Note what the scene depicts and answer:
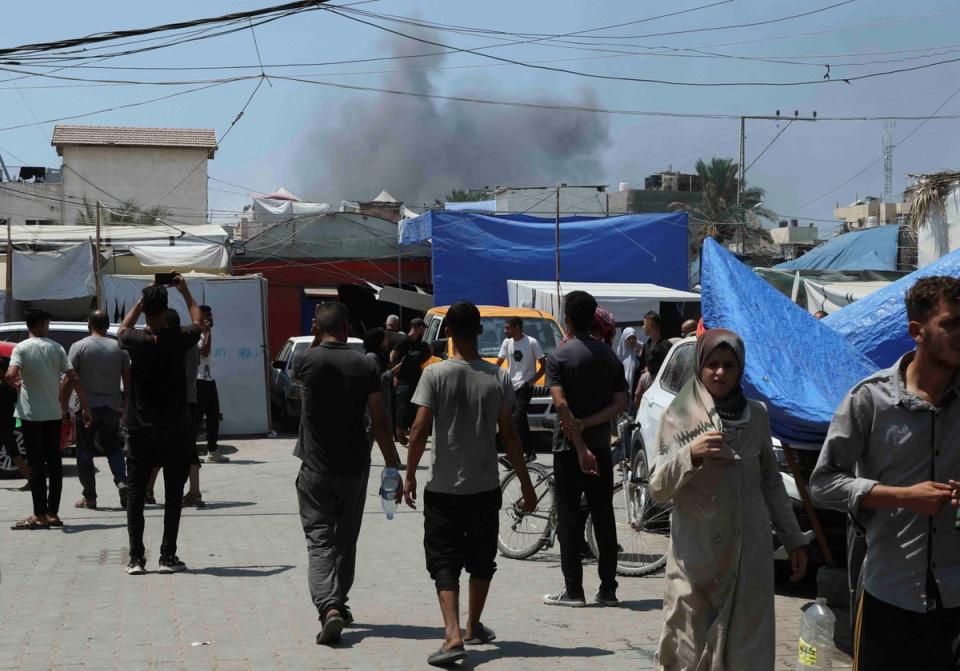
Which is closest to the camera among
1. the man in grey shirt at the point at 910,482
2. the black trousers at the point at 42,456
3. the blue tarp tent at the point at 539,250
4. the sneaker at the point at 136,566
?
the man in grey shirt at the point at 910,482

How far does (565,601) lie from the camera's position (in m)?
7.79

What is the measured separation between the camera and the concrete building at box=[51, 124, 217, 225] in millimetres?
56312

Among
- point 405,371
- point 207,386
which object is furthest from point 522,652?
point 207,386

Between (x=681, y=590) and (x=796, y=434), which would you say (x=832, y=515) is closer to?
(x=796, y=434)

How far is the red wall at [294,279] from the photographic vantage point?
98.5 feet

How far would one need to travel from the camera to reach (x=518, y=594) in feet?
27.1

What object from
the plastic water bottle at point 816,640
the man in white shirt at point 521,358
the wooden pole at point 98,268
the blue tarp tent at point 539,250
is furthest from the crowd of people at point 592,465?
the blue tarp tent at point 539,250

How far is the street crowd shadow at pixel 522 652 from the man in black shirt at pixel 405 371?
9023 millimetres

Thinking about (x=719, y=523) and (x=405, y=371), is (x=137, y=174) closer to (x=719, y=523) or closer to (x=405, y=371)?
(x=405, y=371)

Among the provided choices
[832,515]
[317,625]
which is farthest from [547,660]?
[832,515]

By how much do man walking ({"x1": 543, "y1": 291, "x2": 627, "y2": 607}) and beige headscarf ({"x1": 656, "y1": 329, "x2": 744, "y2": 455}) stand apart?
9.13 ft

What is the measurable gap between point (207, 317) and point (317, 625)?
859 cm

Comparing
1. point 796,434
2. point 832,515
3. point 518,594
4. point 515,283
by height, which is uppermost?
point 515,283

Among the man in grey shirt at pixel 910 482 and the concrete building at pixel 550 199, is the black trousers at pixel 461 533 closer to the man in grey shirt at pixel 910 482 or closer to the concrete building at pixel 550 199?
the man in grey shirt at pixel 910 482
